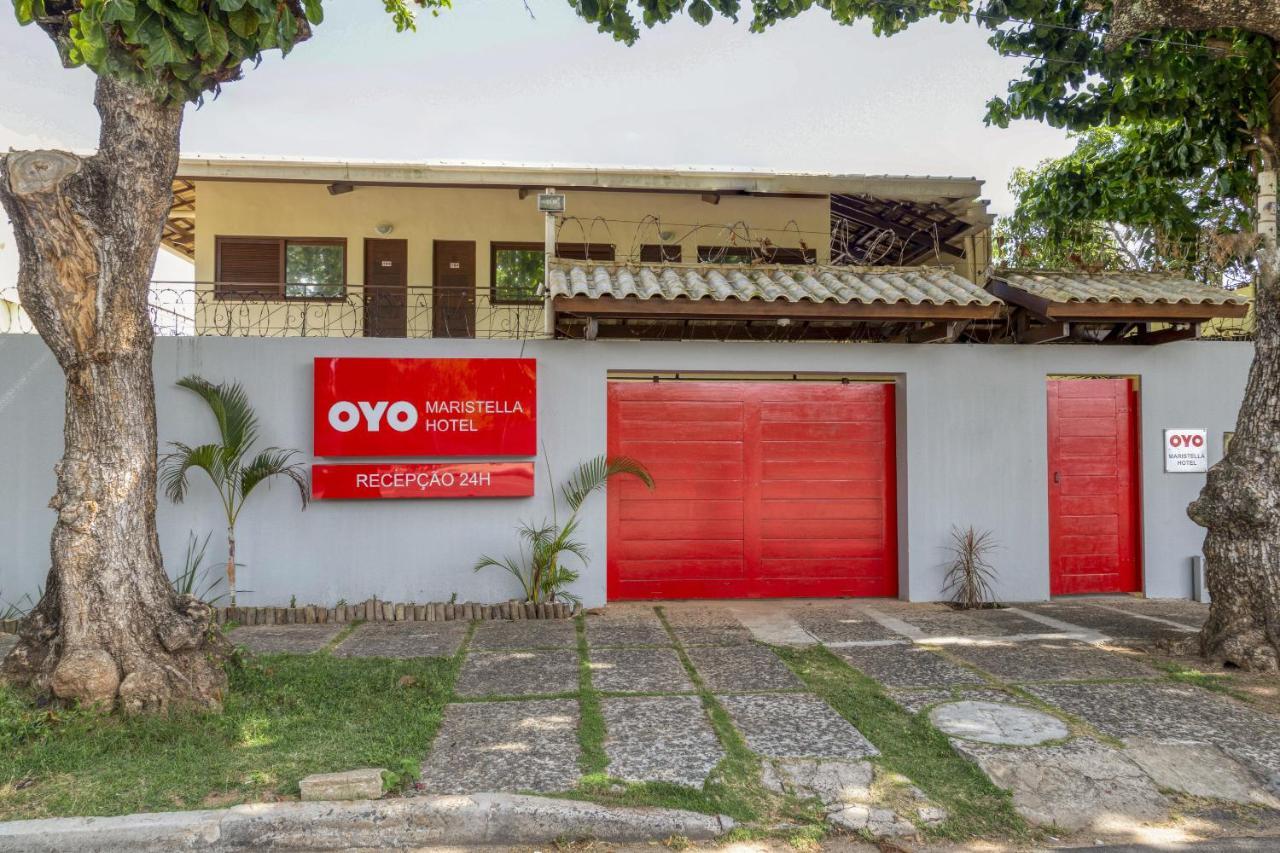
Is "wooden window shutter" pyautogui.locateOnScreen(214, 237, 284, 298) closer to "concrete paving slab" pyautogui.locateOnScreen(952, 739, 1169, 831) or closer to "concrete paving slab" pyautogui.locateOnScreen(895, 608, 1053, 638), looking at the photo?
"concrete paving slab" pyautogui.locateOnScreen(895, 608, 1053, 638)

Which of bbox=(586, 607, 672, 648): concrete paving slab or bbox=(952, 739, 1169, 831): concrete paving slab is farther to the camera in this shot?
bbox=(586, 607, 672, 648): concrete paving slab

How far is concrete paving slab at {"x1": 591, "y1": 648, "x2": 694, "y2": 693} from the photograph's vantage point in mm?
5254

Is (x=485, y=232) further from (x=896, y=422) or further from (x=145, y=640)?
(x=145, y=640)

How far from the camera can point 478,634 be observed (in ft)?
22.4

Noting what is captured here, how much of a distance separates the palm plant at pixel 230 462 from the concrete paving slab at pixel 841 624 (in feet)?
16.1

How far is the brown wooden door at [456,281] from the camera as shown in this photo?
10.6m

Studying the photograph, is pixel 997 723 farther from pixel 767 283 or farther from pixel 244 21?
pixel 244 21

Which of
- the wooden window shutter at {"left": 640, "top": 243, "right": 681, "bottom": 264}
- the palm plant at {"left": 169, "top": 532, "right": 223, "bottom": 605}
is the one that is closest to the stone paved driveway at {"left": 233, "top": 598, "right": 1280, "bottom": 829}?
the palm plant at {"left": 169, "top": 532, "right": 223, "bottom": 605}

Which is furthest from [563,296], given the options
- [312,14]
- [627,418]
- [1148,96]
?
[1148,96]

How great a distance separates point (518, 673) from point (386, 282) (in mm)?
7069

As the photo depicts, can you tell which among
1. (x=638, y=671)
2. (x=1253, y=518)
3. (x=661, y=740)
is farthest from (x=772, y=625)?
(x=1253, y=518)

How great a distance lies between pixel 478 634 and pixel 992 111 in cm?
695

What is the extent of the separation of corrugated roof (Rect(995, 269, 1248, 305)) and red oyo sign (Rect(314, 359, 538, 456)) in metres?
5.18

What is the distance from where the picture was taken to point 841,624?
23.6ft
